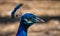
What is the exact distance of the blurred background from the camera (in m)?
2.68

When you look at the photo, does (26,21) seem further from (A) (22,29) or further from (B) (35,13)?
(B) (35,13)

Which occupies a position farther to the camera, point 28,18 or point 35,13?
point 35,13

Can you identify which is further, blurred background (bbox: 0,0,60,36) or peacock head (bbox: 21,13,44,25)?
blurred background (bbox: 0,0,60,36)

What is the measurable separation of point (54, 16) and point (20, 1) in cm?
40

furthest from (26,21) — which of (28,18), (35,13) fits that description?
(35,13)

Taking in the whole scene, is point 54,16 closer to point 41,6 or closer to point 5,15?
point 41,6

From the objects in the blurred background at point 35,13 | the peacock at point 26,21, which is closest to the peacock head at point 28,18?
the peacock at point 26,21

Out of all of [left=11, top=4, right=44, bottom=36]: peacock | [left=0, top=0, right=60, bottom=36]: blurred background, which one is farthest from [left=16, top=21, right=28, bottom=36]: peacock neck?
[left=0, top=0, right=60, bottom=36]: blurred background

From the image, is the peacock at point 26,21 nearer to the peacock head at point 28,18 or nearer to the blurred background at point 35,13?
the peacock head at point 28,18

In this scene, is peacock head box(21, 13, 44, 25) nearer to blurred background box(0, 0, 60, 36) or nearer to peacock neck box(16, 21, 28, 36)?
peacock neck box(16, 21, 28, 36)

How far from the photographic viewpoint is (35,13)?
107 inches

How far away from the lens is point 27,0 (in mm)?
2684

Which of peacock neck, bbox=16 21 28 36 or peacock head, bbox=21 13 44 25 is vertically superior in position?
peacock head, bbox=21 13 44 25

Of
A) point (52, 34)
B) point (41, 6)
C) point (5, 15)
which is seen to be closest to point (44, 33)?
point (52, 34)
